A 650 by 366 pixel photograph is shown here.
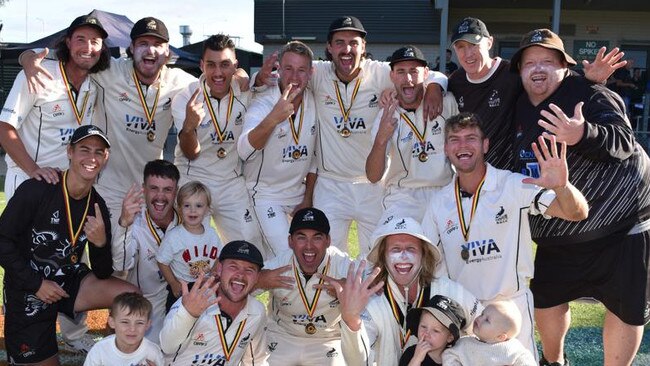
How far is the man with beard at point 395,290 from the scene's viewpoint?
4137mm

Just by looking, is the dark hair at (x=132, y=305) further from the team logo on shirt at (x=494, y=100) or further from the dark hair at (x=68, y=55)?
the team logo on shirt at (x=494, y=100)

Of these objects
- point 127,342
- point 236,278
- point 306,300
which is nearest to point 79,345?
point 127,342

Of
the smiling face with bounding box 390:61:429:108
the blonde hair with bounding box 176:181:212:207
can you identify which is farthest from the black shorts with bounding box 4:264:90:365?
the smiling face with bounding box 390:61:429:108

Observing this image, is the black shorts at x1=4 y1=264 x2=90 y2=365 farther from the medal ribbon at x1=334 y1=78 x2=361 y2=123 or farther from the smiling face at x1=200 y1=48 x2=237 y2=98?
the medal ribbon at x1=334 y1=78 x2=361 y2=123

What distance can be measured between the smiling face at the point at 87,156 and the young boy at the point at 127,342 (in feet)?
3.50

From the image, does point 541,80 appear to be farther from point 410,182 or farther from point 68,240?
point 68,240

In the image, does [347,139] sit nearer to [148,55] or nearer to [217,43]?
[217,43]

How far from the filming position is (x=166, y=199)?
18.9 ft

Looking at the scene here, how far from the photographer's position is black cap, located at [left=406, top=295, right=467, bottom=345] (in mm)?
3971

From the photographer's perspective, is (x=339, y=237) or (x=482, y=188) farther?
(x=339, y=237)

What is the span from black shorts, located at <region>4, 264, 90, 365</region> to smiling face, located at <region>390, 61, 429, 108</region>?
3140 millimetres

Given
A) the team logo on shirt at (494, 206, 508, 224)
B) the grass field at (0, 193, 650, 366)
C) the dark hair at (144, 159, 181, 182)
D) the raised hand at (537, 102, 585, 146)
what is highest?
the raised hand at (537, 102, 585, 146)

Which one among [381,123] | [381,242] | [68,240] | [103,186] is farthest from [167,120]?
[381,242]

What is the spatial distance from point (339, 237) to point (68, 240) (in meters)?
2.29
